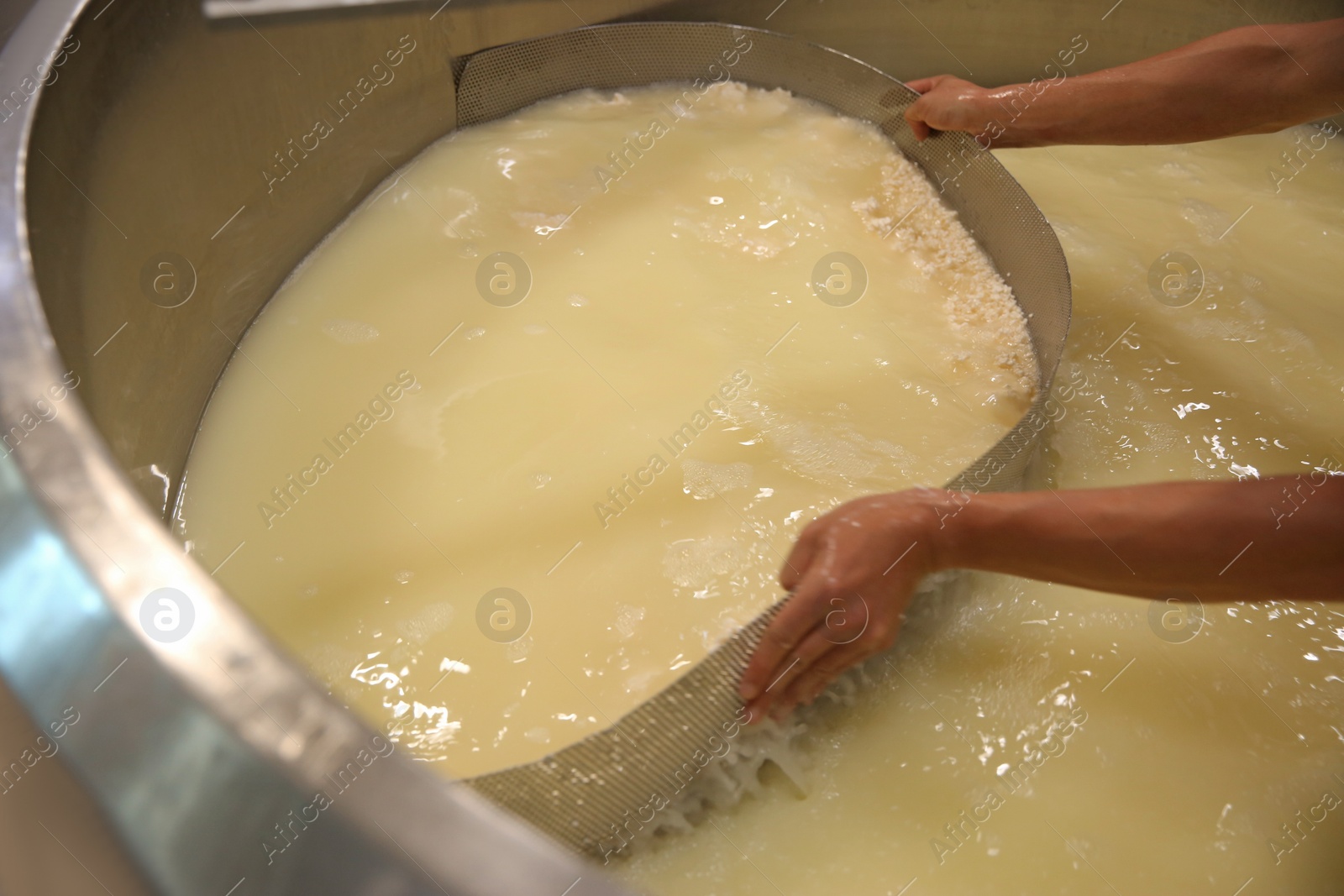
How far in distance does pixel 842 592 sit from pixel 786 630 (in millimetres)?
66

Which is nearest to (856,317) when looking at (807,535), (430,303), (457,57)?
(807,535)

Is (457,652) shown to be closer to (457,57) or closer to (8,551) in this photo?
(8,551)

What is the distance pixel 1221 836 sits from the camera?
38.0 inches

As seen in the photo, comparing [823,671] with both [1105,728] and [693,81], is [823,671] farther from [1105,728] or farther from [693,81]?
[693,81]

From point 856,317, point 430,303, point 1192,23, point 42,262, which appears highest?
point 42,262

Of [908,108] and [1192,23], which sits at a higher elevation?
[908,108]

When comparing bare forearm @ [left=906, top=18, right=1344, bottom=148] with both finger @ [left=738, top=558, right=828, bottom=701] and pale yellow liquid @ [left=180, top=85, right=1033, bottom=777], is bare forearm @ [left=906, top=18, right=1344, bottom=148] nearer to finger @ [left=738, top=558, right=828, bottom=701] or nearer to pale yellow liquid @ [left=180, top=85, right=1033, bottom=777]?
pale yellow liquid @ [left=180, top=85, right=1033, bottom=777]

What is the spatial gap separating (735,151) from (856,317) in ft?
1.29

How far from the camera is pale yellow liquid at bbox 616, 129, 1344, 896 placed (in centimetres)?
93

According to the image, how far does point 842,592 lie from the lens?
2.96 feet

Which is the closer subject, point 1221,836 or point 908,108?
point 1221,836

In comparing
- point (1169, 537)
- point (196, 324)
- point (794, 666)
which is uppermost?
point (196, 324)

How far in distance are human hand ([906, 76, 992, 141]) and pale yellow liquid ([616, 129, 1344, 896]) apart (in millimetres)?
386

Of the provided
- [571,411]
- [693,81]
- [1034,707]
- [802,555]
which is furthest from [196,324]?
[1034,707]
